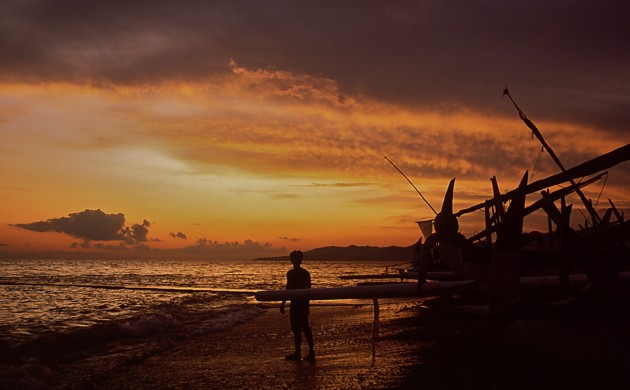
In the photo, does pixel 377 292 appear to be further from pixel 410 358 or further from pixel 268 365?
pixel 268 365

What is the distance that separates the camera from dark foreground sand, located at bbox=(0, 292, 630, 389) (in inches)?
260

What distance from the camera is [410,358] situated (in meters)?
11.3

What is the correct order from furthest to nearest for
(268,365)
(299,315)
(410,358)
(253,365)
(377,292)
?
1. (299,315)
2. (253,365)
3. (268,365)
4. (410,358)
5. (377,292)

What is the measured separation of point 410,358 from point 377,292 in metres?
5.09

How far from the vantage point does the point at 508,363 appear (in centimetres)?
886

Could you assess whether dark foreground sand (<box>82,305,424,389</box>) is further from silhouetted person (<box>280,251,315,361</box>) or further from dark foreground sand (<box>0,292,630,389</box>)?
silhouetted person (<box>280,251,315,361</box>)

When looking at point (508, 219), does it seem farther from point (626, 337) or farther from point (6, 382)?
point (6, 382)

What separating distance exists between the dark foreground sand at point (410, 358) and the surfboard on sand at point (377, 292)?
0.94 meters

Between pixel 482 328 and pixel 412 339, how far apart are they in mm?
2249

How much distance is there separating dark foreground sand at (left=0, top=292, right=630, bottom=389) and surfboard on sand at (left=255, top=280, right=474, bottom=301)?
0.94 metres

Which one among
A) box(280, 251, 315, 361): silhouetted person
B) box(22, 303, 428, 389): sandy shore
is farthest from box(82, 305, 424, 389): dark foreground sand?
box(280, 251, 315, 361): silhouetted person

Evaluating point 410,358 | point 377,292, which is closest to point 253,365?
point 410,358

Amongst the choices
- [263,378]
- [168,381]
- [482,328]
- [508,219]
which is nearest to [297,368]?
[263,378]

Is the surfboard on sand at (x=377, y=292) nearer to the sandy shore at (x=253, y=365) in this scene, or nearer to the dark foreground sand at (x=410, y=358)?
the dark foreground sand at (x=410, y=358)
